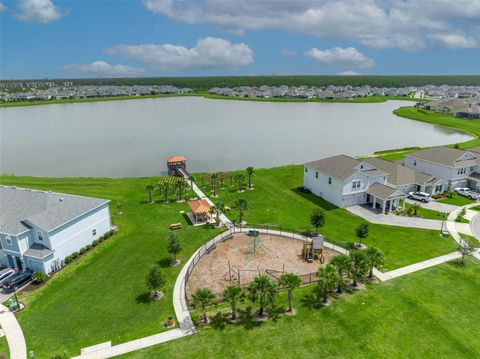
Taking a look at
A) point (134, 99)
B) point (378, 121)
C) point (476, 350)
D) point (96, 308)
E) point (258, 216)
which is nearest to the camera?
point (476, 350)

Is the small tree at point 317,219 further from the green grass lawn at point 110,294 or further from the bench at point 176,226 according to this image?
the bench at point 176,226

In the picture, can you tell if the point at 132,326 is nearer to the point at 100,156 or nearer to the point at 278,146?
the point at 100,156

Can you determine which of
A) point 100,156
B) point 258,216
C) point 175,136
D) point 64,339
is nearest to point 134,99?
point 175,136

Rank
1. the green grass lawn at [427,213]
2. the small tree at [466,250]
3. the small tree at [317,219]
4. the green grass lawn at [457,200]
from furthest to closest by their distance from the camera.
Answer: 1. the green grass lawn at [457,200]
2. the green grass lawn at [427,213]
3. the small tree at [317,219]
4. the small tree at [466,250]

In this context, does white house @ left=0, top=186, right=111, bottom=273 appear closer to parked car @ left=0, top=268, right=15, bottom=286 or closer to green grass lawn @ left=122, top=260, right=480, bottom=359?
parked car @ left=0, top=268, right=15, bottom=286

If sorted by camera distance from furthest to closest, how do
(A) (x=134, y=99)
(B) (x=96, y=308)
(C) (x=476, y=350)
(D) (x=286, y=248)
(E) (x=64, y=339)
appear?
(A) (x=134, y=99)
(D) (x=286, y=248)
(B) (x=96, y=308)
(E) (x=64, y=339)
(C) (x=476, y=350)

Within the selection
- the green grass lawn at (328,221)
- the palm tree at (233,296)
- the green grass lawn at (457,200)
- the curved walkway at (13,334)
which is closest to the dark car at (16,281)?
the curved walkway at (13,334)

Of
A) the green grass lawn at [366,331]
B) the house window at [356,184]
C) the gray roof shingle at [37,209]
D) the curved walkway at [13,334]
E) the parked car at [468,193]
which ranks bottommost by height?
the curved walkway at [13,334]
